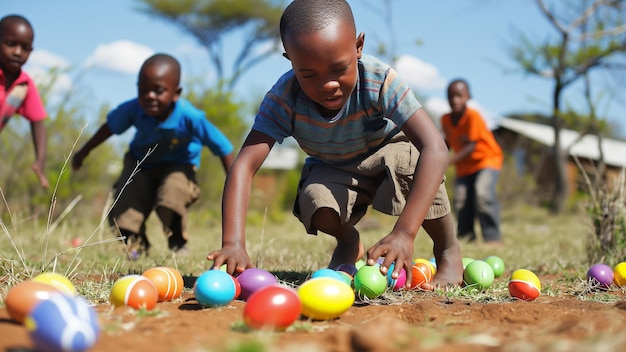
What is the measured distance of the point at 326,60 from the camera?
2.96 meters

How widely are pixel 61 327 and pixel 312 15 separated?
190 centimetres

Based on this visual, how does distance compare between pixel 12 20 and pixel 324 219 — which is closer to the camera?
pixel 324 219

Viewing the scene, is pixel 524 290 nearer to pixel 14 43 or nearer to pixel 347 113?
pixel 347 113

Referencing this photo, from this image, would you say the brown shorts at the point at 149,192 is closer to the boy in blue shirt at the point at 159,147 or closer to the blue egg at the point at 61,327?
the boy in blue shirt at the point at 159,147

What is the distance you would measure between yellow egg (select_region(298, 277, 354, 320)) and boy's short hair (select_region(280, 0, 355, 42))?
122cm

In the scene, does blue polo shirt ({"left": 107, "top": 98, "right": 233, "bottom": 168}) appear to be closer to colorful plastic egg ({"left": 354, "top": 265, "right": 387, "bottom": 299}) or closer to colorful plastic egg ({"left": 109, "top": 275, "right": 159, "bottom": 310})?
colorful plastic egg ({"left": 354, "top": 265, "right": 387, "bottom": 299})

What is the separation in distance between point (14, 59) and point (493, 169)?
5547 millimetres

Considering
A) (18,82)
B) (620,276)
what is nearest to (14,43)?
(18,82)

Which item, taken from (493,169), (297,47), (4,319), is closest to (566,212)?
(493,169)

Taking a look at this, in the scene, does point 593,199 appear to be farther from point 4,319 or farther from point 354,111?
point 4,319

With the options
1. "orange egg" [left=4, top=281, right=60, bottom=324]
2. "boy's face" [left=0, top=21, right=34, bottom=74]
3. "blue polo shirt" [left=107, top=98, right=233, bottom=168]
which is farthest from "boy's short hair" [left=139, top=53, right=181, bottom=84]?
"orange egg" [left=4, top=281, right=60, bottom=324]

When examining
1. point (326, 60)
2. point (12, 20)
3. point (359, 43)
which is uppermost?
point (12, 20)

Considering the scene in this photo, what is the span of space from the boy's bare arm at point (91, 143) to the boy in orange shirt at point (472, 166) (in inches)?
169

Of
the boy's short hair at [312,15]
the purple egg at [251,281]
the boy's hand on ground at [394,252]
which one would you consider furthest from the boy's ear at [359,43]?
the purple egg at [251,281]
